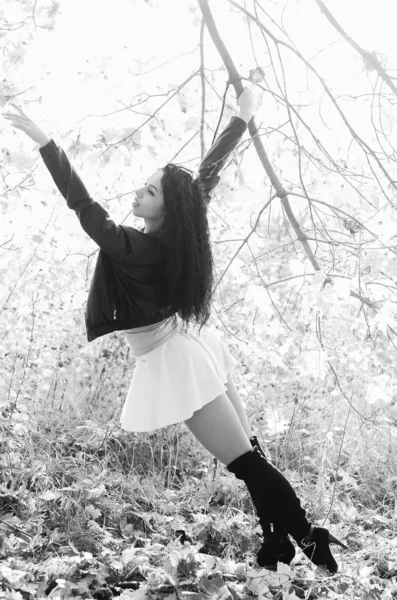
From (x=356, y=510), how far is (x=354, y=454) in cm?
45

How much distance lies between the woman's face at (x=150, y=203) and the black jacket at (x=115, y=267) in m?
0.13

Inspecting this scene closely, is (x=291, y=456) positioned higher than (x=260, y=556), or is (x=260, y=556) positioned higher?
(x=291, y=456)

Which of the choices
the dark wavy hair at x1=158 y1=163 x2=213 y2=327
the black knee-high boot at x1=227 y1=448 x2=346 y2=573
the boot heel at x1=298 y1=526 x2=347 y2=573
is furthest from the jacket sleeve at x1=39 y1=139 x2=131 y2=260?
the boot heel at x1=298 y1=526 x2=347 y2=573

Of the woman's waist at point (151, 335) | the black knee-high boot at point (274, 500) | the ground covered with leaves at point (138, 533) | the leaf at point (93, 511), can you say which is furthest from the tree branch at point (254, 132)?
the leaf at point (93, 511)

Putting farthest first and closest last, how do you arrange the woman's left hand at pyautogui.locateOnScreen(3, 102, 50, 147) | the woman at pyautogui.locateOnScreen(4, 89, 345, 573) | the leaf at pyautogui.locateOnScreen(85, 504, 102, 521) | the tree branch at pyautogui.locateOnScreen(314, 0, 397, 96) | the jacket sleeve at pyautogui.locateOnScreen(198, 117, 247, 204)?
the jacket sleeve at pyautogui.locateOnScreen(198, 117, 247, 204)
the leaf at pyautogui.locateOnScreen(85, 504, 102, 521)
the tree branch at pyautogui.locateOnScreen(314, 0, 397, 96)
the woman at pyautogui.locateOnScreen(4, 89, 345, 573)
the woman's left hand at pyautogui.locateOnScreen(3, 102, 50, 147)

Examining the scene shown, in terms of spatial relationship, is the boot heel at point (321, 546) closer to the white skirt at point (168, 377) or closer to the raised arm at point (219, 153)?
the white skirt at point (168, 377)

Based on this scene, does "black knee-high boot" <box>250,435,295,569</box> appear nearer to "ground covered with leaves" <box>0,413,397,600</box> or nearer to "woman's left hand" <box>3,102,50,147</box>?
"ground covered with leaves" <box>0,413,397,600</box>

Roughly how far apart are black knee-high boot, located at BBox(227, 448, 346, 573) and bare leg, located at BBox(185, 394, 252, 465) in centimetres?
4

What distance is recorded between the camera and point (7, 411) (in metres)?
3.28

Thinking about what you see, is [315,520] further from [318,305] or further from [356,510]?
[318,305]

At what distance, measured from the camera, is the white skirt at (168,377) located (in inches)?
96.8

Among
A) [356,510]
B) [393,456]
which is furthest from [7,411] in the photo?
[393,456]

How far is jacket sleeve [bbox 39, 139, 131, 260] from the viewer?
2316 mm

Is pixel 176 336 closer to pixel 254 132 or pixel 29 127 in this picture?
pixel 29 127
